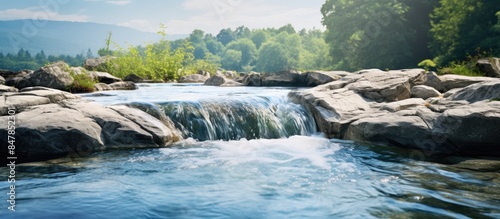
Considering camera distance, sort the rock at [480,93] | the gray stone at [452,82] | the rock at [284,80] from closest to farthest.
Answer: the rock at [480,93]
the gray stone at [452,82]
the rock at [284,80]

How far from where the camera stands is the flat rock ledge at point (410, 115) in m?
7.21

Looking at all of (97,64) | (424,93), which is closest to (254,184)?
(424,93)

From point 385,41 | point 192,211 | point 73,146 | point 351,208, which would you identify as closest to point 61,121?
point 73,146

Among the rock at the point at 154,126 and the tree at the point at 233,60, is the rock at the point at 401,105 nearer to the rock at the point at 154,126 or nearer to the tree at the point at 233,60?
the rock at the point at 154,126

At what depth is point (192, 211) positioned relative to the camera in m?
4.39

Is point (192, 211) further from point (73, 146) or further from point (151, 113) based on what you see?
point (151, 113)

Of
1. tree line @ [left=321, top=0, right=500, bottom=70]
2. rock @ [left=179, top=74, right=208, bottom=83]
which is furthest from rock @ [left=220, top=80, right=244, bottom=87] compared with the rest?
tree line @ [left=321, top=0, right=500, bottom=70]

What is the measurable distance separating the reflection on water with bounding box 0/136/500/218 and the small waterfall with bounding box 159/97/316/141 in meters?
1.39

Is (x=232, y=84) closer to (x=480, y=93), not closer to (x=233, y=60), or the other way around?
(x=480, y=93)

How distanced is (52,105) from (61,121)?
1139 mm

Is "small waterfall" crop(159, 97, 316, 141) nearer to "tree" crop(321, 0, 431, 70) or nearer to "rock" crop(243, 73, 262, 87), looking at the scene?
"rock" crop(243, 73, 262, 87)

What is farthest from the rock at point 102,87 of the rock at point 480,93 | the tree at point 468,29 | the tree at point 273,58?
the tree at point 273,58

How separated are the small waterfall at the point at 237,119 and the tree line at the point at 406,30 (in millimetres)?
21238

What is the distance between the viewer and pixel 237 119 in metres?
9.37
